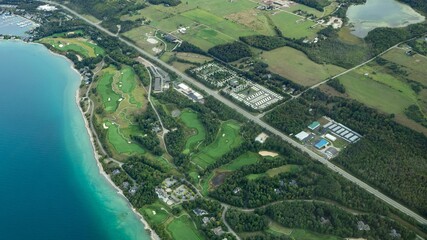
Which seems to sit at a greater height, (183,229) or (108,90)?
(108,90)

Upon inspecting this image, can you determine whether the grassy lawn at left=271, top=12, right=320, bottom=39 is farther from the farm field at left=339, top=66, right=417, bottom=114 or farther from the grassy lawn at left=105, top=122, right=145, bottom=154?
the grassy lawn at left=105, top=122, right=145, bottom=154

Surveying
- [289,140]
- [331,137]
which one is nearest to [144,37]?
[289,140]

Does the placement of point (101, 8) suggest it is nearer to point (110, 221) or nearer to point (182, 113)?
point (182, 113)

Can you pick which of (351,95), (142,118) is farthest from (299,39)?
(142,118)

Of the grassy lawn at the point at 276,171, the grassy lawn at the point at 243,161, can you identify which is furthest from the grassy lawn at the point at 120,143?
the grassy lawn at the point at 276,171

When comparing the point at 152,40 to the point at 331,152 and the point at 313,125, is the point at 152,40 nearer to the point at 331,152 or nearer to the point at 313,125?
the point at 313,125
